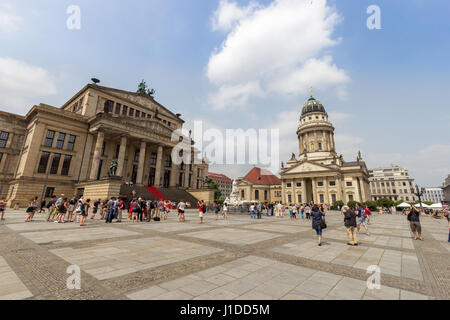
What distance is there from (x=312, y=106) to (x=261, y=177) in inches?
1437

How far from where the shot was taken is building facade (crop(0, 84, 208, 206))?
27.1 m

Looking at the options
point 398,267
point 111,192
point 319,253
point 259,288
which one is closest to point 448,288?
point 398,267

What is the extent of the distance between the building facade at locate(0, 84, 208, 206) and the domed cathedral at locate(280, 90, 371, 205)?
45339mm

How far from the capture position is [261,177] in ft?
291

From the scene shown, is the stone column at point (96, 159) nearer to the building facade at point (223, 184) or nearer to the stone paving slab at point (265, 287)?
the stone paving slab at point (265, 287)

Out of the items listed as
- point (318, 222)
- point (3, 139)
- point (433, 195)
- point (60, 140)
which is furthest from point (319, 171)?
point (433, 195)

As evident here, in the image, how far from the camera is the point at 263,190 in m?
82.5

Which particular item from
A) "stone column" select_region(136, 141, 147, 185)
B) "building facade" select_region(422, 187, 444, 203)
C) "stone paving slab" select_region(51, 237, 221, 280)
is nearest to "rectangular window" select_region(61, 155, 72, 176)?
"stone column" select_region(136, 141, 147, 185)

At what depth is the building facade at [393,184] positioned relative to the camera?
10272cm

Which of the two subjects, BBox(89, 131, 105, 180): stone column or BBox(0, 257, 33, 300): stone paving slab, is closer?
BBox(0, 257, 33, 300): stone paving slab

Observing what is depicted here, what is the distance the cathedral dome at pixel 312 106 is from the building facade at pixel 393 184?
62369 millimetres

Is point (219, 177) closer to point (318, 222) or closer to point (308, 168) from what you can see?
point (308, 168)

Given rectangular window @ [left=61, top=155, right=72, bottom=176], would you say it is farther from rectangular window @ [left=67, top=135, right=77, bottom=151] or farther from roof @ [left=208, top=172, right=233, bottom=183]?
roof @ [left=208, top=172, right=233, bottom=183]

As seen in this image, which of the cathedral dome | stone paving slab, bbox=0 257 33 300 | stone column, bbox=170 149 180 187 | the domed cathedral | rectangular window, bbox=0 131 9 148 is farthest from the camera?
the cathedral dome
